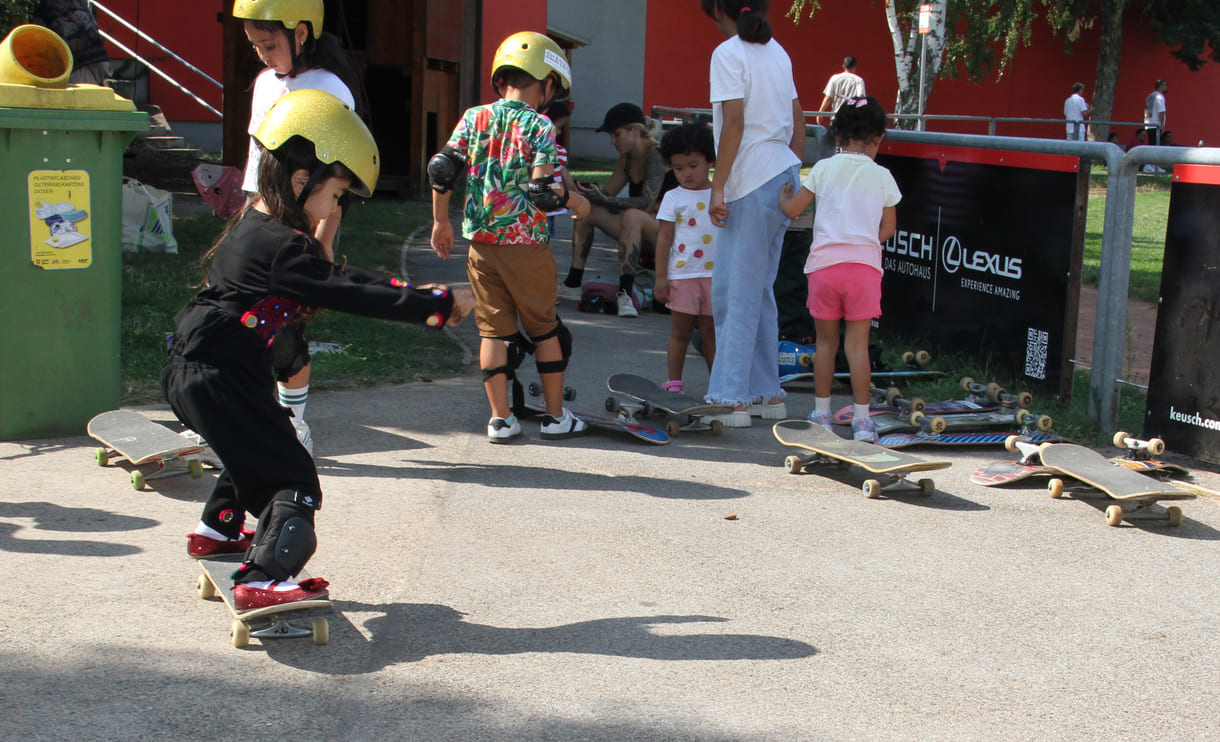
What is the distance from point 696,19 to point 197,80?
15.2 metres

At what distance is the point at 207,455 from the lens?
16.3 feet

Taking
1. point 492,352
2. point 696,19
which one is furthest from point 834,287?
point 696,19

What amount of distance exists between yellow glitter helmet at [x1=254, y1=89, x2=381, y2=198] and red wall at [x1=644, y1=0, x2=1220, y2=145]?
29981 millimetres

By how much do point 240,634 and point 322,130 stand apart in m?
1.46

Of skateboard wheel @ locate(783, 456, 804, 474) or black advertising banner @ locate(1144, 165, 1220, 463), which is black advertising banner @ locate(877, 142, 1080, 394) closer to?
black advertising banner @ locate(1144, 165, 1220, 463)

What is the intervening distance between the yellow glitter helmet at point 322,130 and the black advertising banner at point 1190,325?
4.09m

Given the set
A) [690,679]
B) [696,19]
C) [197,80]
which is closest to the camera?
[690,679]

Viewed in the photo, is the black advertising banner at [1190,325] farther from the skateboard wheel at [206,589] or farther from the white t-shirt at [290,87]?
the skateboard wheel at [206,589]

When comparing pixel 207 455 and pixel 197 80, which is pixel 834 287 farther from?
pixel 197 80

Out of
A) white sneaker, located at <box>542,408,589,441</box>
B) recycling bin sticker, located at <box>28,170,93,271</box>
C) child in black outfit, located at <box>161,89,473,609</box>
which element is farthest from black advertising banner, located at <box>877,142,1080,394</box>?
recycling bin sticker, located at <box>28,170,93,271</box>

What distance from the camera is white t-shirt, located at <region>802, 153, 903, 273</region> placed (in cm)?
580

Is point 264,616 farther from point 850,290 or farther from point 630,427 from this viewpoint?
point 850,290

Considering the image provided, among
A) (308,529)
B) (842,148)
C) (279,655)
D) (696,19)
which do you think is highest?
(696,19)

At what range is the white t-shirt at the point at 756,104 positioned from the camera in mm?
5867
